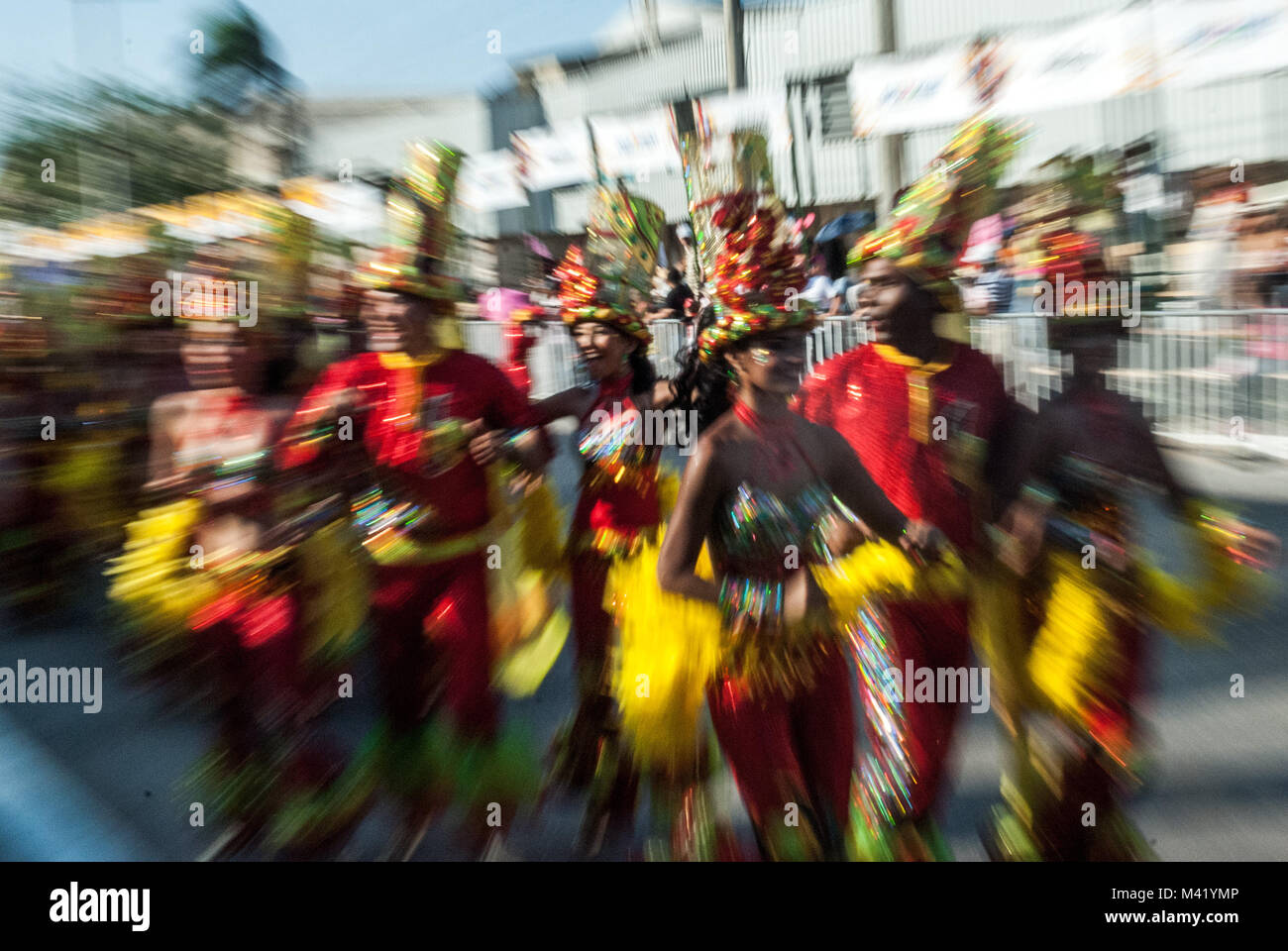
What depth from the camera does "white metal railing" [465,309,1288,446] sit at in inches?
91.0

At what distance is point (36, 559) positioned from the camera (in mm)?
3729

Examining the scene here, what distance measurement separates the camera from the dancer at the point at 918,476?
84.9 inches

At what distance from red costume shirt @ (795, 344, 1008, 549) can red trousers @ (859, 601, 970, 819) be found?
6.7 inches

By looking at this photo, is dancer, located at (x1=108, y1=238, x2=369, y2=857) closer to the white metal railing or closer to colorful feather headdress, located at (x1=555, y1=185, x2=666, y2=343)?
the white metal railing

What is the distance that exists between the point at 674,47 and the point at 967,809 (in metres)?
1.90

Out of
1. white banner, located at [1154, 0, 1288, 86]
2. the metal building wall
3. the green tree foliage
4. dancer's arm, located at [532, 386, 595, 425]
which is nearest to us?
white banner, located at [1154, 0, 1288, 86]

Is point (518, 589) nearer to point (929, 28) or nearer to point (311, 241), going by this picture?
point (311, 241)

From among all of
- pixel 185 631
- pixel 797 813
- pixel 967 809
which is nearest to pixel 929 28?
pixel 797 813

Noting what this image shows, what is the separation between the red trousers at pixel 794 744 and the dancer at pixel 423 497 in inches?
26.0

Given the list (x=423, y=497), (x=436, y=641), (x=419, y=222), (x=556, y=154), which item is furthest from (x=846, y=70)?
(x=436, y=641)

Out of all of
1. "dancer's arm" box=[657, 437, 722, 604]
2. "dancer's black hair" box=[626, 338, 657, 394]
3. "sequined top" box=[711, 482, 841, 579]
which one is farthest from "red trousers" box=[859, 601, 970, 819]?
"dancer's black hair" box=[626, 338, 657, 394]

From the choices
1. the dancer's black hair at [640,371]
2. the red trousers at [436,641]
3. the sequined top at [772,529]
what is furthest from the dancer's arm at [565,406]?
the sequined top at [772,529]

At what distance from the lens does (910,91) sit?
2.01m
